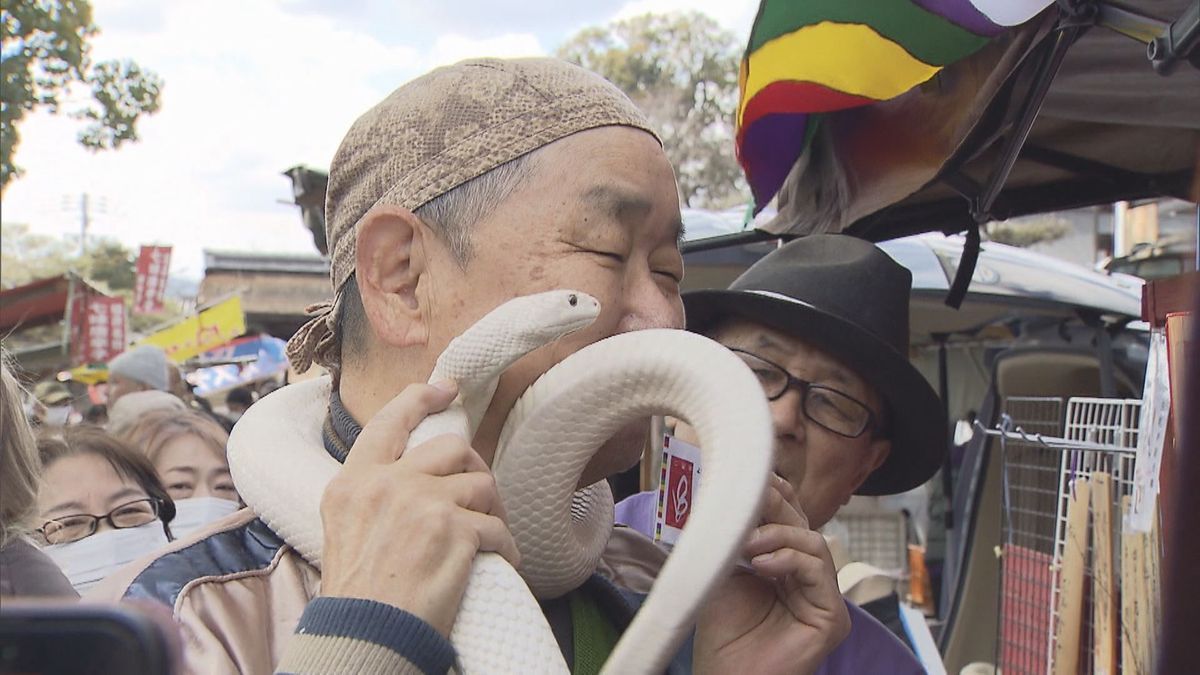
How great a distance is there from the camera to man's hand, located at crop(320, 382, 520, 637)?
0.88m

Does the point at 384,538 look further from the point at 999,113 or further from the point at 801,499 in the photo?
the point at 999,113

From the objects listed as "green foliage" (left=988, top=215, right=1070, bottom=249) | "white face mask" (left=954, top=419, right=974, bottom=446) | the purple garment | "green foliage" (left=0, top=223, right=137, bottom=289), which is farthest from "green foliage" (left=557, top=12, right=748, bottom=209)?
the purple garment

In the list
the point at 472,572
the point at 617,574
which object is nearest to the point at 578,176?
the point at 472,572

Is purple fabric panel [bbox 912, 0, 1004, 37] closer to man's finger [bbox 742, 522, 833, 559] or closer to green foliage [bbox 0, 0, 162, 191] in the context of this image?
man's finger [bbox 742, 522, 833, 559]

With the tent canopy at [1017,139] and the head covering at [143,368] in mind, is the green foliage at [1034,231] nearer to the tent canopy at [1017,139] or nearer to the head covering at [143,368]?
the head covering at [143,368]

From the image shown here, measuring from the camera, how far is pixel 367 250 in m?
1.16

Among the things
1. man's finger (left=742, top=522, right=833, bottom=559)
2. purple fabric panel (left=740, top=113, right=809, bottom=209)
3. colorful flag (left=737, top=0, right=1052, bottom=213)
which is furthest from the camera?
purple fabric panel (left=740, top=113, right=809, bottom=209)

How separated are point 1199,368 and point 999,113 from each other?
181 centimetres

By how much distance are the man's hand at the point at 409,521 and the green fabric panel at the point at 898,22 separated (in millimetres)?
1422

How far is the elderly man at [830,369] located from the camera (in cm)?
221

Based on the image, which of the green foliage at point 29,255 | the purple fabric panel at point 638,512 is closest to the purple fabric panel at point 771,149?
the purple fabric panel at point 638,512

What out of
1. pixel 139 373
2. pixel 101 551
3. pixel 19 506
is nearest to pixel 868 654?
pixel 19 506

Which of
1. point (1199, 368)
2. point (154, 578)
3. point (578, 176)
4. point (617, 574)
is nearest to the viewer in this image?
point (1199, 368)

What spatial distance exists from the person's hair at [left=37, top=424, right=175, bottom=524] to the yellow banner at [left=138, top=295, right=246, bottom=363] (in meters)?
9.82
